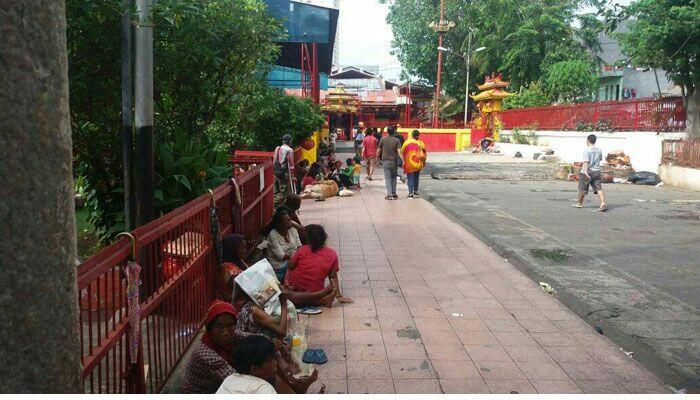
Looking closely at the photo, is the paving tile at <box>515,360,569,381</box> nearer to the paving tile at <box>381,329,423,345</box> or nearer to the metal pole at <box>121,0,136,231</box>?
the paving tile at <box>381,329,423,345</box>

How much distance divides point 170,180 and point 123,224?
2.52 ft

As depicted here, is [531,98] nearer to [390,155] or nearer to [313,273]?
[390,155]

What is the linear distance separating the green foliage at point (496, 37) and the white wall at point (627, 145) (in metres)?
12.2

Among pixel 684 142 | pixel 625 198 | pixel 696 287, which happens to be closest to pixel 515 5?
pixel 684 142

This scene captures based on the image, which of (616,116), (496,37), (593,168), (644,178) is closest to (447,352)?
(593,168)

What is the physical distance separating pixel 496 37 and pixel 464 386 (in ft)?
140

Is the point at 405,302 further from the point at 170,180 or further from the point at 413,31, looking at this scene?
the point at 413,31

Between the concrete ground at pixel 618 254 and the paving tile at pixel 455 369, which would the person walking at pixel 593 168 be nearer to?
the concrete ground at pixel 618 254

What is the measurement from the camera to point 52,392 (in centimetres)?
175

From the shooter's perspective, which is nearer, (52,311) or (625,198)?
(52,311)

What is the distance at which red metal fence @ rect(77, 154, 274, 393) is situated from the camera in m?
2.87

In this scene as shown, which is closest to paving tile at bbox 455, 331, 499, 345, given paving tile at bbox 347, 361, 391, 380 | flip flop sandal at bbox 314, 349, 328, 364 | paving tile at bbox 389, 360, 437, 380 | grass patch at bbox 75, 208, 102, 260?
paving tile at bbox 389, 360, 437, 380

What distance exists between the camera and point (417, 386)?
4156mm

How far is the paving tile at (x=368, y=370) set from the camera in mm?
4324
